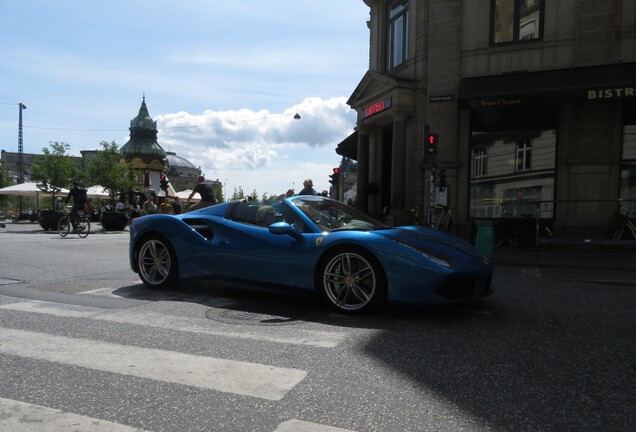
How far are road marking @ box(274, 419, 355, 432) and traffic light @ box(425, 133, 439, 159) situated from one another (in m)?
10.3

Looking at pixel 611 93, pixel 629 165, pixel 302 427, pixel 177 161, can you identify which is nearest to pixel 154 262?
pixel 302 427

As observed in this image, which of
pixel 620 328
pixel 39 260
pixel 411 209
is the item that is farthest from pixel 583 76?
pixel 39 260

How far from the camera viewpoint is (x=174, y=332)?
378 centimetres

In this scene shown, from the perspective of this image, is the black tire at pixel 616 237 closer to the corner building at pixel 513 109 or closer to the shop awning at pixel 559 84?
the corner building at pixel 513 109

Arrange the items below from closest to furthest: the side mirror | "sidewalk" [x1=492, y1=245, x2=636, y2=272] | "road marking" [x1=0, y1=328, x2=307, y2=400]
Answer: "road marking" [x1=0, y1=328, x2=307, y2=400]
the side mirror
"sidewalk" [x1=492, y1=245, x2=636, y2=272]

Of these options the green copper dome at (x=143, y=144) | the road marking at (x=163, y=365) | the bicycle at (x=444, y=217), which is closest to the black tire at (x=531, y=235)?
the bicycle at (x=444, y=217)

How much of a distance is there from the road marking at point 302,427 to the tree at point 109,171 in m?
31.8

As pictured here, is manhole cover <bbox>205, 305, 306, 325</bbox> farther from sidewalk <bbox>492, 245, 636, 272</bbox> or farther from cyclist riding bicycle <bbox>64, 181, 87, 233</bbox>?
cyclist riding bicycle <bbox>64, 181, 87, 233</bbox>

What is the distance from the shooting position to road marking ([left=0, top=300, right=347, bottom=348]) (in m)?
3.59

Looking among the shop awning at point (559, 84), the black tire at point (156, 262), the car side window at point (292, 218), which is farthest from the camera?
A: the shop awning at point (559, 84)

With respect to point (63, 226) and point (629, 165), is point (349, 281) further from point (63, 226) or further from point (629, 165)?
point (63, 226)

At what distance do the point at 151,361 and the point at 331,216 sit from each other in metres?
2.54

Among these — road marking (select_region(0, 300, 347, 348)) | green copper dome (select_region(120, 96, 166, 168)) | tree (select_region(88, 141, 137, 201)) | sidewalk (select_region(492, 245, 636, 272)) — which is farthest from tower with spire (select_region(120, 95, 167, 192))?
road marking (select_region(0, 300, 347, 348))

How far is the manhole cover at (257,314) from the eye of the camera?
164 inches
